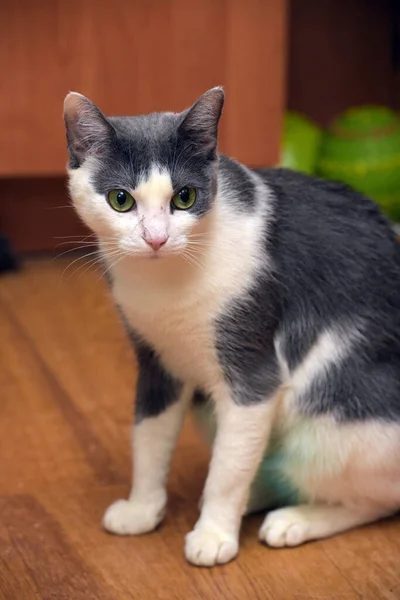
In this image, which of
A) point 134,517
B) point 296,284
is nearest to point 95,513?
point 134,517

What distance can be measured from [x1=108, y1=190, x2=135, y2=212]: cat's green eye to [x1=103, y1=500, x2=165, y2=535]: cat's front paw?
1.59 feet

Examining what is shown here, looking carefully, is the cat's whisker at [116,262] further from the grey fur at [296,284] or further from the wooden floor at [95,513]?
the wooden floor at [95,513]

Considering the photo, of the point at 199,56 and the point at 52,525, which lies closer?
the point at 52,525

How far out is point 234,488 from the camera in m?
1.33

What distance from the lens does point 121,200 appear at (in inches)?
47.3

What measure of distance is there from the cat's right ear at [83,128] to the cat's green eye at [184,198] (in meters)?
0.11

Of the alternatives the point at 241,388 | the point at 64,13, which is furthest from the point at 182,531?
the point at 64,13

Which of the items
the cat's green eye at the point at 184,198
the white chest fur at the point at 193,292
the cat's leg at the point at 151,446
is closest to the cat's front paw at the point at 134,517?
the cat's leg at the point at 151,446

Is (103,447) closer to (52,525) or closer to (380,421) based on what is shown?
(52,525)

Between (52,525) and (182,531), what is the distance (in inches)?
7.9

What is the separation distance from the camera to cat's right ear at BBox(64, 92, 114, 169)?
1.19 metres

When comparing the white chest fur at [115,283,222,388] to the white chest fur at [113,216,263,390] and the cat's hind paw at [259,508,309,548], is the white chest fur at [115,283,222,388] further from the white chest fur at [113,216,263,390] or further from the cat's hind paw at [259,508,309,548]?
the cat's hind paw at [259,508,309,548]

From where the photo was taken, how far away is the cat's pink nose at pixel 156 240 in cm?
117

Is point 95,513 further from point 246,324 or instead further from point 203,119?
point 203,119
